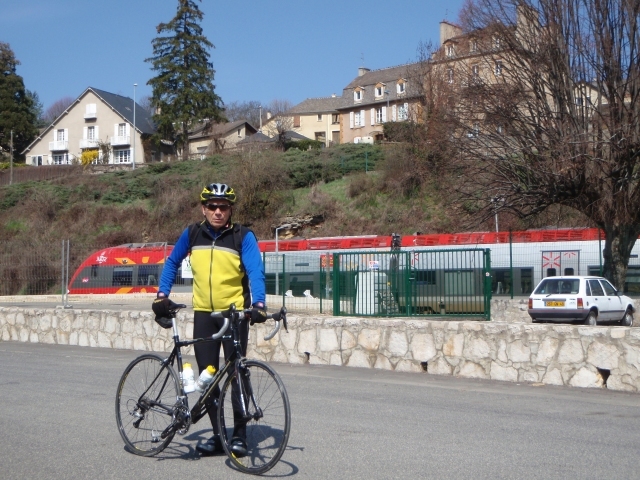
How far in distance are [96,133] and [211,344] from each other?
80239 mm

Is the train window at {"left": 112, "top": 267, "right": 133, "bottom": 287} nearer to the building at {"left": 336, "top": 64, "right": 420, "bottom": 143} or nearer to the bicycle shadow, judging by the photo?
the bicycle shadow

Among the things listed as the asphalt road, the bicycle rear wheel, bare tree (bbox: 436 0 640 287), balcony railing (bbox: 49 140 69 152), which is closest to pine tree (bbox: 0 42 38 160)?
balcony railing (bbox: 49 140 69 152)

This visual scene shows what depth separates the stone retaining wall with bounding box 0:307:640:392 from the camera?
1015cm

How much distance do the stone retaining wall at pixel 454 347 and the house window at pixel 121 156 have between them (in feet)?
225

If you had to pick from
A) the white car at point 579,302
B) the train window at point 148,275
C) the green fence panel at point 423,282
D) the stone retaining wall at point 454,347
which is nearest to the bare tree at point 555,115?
the white car at point 579,302

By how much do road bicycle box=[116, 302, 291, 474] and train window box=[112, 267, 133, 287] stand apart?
2409 cm

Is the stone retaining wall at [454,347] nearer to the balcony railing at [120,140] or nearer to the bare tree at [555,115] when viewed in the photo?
the bare tree at [555,115]

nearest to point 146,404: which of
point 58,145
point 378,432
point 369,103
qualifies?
point 378,432

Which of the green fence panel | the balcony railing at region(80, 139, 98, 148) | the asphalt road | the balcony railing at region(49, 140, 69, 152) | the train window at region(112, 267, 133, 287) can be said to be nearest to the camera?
the asphalt road

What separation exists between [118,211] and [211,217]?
51479mm

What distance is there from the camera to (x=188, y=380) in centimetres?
602

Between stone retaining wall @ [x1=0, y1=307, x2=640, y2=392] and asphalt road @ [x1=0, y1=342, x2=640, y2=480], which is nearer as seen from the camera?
asphalt road @ [x1=0, y1=342, x2=640, y2=480]

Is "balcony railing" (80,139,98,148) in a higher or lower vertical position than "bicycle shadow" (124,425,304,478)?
higher

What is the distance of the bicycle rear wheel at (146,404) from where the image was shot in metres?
6.21
